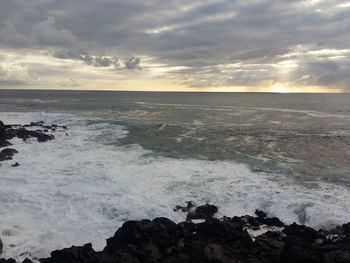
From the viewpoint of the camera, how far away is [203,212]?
20797 millimetres

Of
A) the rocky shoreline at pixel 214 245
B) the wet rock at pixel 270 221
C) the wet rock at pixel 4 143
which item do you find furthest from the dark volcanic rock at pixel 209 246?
the wet rock at pixel 4 143

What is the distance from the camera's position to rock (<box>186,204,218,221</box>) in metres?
20.4

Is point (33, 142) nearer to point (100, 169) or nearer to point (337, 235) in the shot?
point (100, 169)

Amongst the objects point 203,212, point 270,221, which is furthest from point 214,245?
point 270,221

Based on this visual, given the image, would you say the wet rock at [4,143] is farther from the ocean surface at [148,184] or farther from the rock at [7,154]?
the rock at [7,154]

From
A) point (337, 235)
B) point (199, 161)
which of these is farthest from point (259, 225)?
point (199, 161)

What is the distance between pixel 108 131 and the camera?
2007 inches

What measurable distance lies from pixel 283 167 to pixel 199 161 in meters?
7.15

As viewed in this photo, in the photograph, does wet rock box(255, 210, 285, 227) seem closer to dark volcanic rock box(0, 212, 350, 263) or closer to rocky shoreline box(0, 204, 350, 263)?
rocky shoreline box(0, 204, 350, 263)

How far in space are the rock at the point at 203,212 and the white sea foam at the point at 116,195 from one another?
483mm

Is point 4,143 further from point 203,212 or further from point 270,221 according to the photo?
point 270,221

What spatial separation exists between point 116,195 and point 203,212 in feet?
18.7

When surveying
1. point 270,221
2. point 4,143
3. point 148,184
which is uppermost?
point 4,143

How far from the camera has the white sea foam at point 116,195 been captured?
60.5 ft
